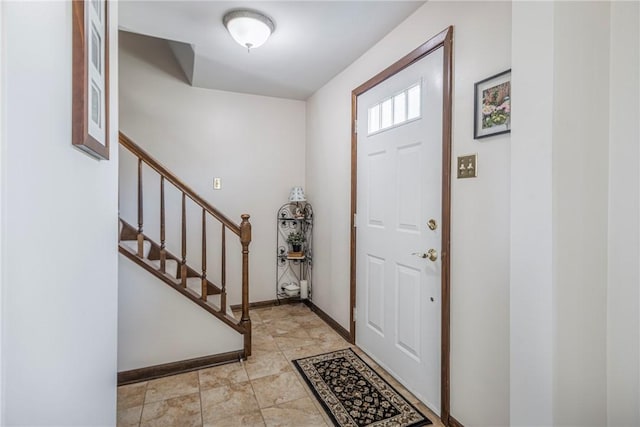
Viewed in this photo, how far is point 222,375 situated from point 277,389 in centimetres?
42

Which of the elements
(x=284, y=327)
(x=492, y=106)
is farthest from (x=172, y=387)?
(x=492, y=106)

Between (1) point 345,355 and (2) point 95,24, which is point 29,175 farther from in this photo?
(1) point 345,355

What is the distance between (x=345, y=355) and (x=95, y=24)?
7.85 feet

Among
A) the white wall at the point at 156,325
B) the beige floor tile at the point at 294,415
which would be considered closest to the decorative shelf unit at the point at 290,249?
the white wall at the point at 156,325

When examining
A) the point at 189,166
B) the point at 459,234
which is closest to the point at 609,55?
the point at 459,234

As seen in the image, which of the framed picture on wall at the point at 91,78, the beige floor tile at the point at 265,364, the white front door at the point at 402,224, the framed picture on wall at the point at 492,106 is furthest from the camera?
the beige floor tile at the point at 265,364

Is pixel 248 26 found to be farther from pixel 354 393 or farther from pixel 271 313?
pixel 271 313

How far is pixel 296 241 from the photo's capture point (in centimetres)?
351

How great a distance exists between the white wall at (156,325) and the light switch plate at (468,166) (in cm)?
190

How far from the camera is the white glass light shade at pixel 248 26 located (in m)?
1.88

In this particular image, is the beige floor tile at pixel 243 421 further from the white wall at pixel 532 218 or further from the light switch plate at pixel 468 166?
the light switch plate at pixel 468 166

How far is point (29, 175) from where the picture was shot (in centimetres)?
57

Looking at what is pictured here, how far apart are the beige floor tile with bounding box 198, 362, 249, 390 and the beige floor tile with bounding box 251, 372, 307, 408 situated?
128 millimetres

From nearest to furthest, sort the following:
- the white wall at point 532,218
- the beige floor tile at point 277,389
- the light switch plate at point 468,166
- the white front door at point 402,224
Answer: the white wall at point 532,218 → the light switch plate at point 468,166 → the white front door at point 402,224 → the beige floor tile at point 277,389
